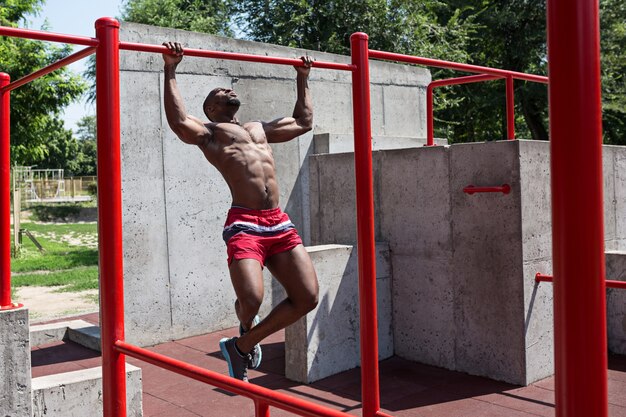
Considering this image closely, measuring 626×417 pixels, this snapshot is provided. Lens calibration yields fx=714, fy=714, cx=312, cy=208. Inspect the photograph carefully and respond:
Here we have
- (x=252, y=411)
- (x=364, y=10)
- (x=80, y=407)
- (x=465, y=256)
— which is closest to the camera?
(x=80, y=407)

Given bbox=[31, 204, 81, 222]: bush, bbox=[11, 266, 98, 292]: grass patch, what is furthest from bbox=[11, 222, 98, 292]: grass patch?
bbox=[31, 204, 81, 222]: bush

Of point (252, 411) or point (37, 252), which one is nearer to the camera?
point (252, 411)

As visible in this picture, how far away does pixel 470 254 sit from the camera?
224 inches

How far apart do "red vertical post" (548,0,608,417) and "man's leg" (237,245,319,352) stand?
181 centimetres

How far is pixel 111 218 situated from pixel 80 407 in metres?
2.10

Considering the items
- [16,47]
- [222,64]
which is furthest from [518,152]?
[16,47]

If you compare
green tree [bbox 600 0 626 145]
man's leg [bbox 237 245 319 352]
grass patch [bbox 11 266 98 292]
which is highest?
green tree [bbox 600 0 626 145]

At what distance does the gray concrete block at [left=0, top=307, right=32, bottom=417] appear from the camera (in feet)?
12.3

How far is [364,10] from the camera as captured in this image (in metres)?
15.0

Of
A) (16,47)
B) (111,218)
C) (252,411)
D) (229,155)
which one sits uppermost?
(16,47)

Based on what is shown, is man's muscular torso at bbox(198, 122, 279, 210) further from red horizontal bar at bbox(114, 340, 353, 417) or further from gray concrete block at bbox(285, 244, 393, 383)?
gray concrete block at bbox(285, 244, 393, 383)

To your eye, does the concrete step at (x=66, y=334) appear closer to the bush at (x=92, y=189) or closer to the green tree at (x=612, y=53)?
the green tree at (x=612, y=53)

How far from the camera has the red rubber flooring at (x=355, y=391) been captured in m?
4.84

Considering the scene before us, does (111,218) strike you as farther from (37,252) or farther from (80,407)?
(37,252)
